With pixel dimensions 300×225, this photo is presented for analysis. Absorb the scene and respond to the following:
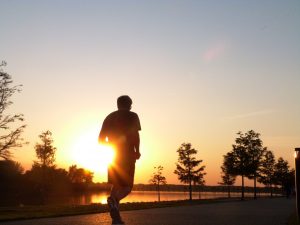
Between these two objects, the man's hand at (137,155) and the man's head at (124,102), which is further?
the man's head at (124,102)

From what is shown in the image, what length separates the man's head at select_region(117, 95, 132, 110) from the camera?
7555mm

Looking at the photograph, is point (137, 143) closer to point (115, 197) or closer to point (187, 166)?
point (115, 197)

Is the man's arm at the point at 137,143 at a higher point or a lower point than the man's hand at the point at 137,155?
higher

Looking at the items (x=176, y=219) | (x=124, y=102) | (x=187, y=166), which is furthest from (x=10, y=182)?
(x=124, y=102)

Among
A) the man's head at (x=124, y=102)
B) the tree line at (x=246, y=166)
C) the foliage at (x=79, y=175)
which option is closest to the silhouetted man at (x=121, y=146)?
the man's head at (x=124, y=102)

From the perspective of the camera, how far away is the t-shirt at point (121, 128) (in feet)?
23.7

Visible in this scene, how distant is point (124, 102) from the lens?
24.8ft

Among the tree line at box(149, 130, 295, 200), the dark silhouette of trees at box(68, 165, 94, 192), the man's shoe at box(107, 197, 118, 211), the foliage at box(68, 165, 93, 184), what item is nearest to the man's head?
the man's shoe at box(107, 197, 118, 211)

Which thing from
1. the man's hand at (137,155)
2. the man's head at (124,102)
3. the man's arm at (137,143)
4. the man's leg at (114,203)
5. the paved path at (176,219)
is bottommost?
the paved path at (176,219)

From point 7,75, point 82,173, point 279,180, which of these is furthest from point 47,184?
point 82,173

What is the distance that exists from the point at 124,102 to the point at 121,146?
83cm

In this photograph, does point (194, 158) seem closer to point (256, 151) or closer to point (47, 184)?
point (256, 151)

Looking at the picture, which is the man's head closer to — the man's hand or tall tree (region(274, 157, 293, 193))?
the man's hand

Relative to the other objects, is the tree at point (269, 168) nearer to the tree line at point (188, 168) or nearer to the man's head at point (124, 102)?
the tree line at point (188, 168)
